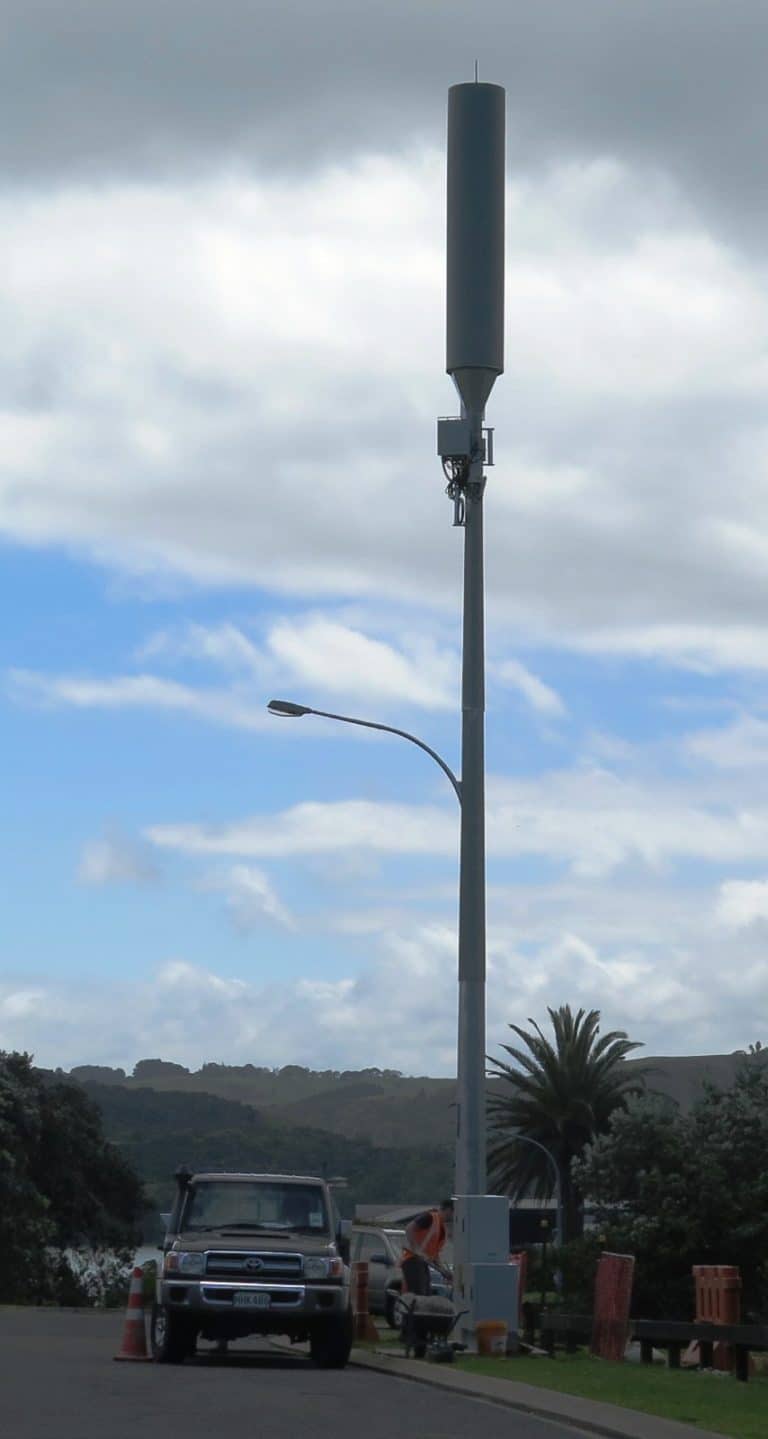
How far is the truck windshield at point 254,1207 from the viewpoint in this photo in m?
20.9

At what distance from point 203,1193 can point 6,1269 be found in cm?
3176

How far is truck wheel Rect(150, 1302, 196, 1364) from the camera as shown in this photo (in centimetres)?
2009

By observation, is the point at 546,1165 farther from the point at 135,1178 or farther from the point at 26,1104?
the point at 26,1104

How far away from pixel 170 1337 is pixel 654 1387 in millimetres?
4686

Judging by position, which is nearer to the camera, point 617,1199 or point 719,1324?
point 719,1324

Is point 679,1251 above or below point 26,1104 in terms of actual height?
below

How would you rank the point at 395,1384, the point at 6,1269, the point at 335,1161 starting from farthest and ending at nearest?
1. the point at 335,1161
2. the point at 6,1269
3. the point at 395,1384

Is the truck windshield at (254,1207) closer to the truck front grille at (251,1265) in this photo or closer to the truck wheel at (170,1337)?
the truck front grille at (251,1265)

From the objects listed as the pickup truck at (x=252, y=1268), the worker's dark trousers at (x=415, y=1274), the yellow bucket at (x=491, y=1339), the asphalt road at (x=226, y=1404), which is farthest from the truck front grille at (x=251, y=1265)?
the yellow bucket at (x=491, y=1339)

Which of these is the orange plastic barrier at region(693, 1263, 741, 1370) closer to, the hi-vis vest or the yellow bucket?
the yellow bucket

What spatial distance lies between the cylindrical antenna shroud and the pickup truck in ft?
33.7

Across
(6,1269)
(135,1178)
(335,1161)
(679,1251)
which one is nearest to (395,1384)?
(679,1251)

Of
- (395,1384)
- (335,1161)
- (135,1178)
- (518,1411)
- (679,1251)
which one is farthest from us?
(335,1161)

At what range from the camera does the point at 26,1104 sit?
53.8m
